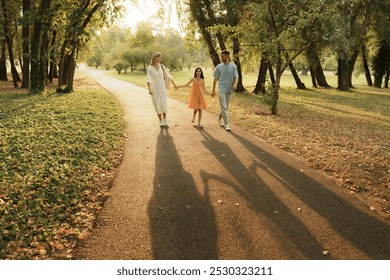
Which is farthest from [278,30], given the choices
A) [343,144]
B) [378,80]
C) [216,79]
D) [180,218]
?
[378,80]

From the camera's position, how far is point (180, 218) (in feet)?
14.3

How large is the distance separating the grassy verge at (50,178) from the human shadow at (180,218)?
3.09ft

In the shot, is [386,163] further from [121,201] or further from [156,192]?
[121,201]

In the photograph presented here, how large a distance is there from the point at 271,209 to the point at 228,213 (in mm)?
672

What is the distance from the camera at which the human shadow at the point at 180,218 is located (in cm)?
362

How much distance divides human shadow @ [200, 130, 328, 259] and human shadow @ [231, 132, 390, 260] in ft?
1.29

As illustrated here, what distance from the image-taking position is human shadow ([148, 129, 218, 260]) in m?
3.62

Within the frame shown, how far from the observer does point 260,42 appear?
12.3 metres

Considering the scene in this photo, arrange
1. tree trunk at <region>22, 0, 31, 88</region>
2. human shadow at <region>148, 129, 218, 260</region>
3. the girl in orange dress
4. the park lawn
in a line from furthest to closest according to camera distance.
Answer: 1. tree trunk at <region>22, 0, 31, 88</region>
2. the girl in orange dress
3. the park lawn
4. human shadow at <region>148, 129, 218, 260</region>

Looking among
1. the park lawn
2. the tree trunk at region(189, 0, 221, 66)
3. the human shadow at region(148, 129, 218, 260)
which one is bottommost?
the human shadow at region(148, 129, 218, 260)

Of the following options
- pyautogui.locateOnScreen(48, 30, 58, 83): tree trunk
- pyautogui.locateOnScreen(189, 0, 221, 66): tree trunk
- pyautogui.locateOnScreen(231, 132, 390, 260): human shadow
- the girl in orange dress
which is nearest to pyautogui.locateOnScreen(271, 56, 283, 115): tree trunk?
the girl in orange dress

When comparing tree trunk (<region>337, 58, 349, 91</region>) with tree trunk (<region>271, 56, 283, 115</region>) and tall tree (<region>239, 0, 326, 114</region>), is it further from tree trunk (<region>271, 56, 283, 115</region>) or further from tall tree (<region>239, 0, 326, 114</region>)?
tall tree (<region>239, 0, 326, 114</region>)

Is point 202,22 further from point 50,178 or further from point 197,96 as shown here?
point 50,178

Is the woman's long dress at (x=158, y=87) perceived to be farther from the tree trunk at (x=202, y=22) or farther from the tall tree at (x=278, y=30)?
the tree trunk at (x=202, y=22)
